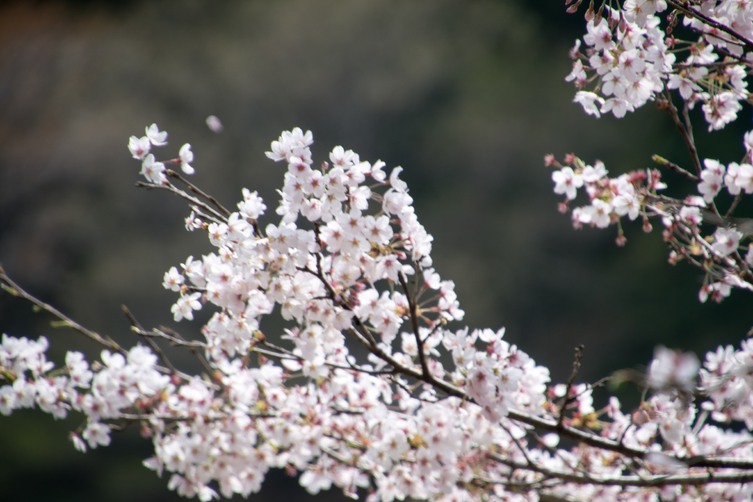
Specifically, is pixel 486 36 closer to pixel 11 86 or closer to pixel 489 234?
pixel 489 234

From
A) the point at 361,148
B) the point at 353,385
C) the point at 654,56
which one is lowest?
the point at 353,385

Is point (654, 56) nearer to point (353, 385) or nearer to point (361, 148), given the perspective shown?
point (353, 385)

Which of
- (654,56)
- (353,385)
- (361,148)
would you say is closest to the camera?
(654,56)

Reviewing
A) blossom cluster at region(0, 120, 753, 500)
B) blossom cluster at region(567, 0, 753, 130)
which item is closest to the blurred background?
blossom cluster at region(0, 120, 753, 500)

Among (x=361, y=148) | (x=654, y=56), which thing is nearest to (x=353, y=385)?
(x=654, y=56)

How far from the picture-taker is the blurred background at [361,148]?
3732 mm

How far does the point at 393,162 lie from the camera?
3.81 meters

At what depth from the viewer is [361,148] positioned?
12.7 ft

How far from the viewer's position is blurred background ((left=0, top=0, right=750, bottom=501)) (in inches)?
147

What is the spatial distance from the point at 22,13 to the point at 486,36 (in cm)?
260

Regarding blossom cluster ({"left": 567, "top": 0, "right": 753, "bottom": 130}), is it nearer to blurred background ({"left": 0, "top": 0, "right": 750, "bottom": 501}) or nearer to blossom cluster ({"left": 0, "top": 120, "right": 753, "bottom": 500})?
blossom cluster ({"left": 0, "top": 120, "right": 753, "bottom": 500})

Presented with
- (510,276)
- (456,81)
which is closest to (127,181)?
(456,81)

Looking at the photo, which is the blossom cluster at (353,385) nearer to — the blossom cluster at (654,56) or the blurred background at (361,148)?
the blossom cluster at (654,56)

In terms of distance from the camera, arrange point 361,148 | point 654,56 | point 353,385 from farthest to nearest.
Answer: point 361,148 < point 353,385 < point 654,56
